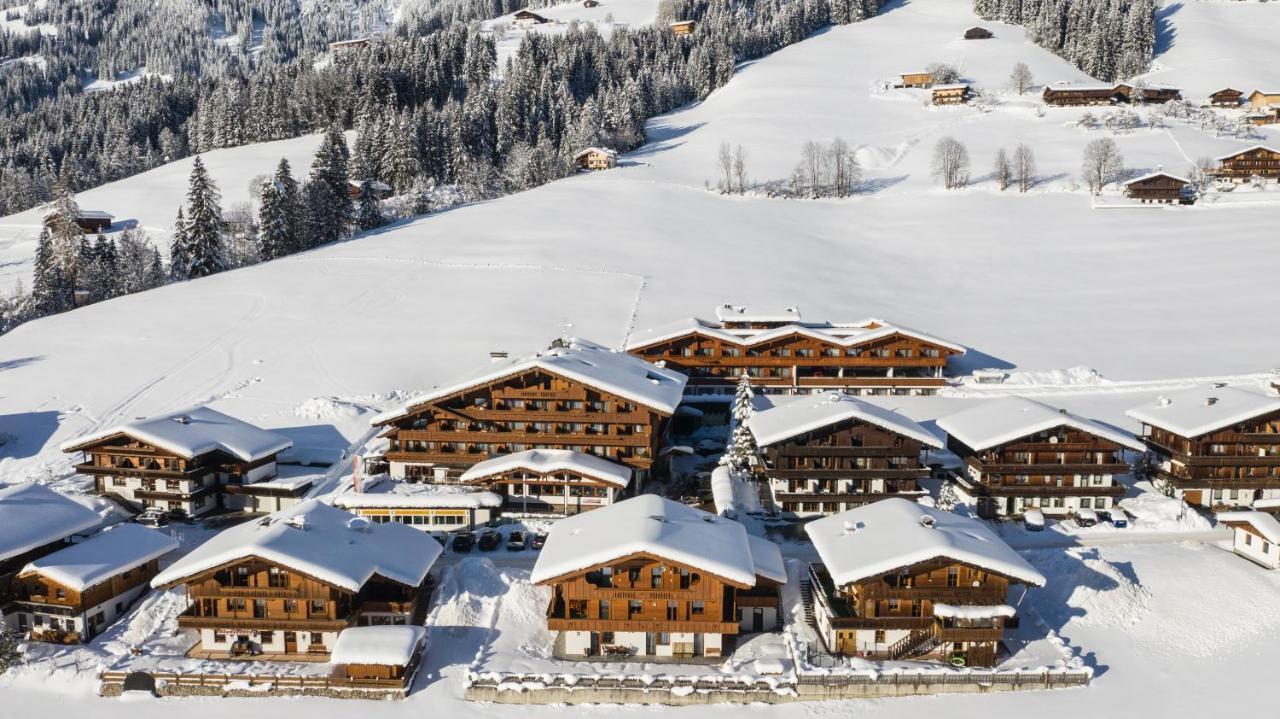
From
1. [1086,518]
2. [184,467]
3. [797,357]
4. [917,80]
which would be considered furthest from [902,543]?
[917,80]

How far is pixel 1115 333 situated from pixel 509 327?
1749 inches

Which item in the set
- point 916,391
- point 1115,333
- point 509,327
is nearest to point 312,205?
point 509,327

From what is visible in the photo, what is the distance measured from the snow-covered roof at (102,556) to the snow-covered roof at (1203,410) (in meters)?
44.4

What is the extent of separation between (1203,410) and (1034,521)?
10.9 m

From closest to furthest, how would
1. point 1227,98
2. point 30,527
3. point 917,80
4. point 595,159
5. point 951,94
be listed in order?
point 30,527
point 595,159
point 1227,98
point 951,94
point 917,80

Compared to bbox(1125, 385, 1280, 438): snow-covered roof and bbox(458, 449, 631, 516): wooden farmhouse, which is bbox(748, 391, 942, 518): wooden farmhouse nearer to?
bbox(458, 449, 631, 516): wooden farmhouse

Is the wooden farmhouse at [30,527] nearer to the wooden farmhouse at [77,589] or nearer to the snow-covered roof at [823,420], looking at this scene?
the wooden farmhouse at [77,589]

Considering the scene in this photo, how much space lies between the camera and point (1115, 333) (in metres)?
69.6

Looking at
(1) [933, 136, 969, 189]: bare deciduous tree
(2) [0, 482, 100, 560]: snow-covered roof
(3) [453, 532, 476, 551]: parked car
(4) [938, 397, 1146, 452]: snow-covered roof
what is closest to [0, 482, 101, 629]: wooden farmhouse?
(2) [0, 482, 100, 560]: snow-covered roof

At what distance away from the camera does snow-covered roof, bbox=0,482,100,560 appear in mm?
35062

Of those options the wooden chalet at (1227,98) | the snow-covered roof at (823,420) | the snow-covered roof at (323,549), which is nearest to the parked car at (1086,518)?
the snow-covered roof at (823,420)

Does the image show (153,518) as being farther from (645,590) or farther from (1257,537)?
(1257,537)

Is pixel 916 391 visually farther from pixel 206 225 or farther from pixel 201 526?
pixel 206 225

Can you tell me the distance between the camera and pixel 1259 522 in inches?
1511
